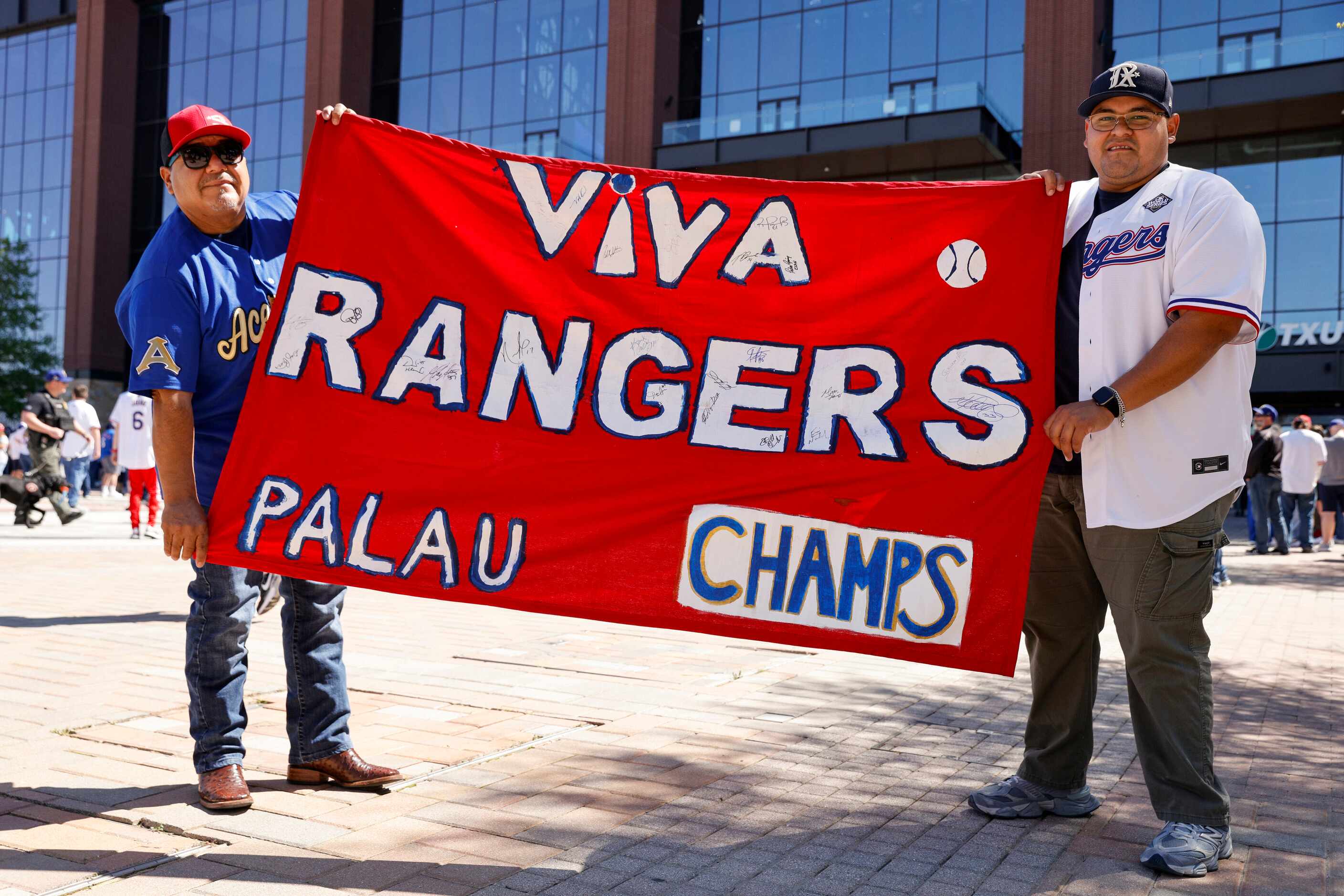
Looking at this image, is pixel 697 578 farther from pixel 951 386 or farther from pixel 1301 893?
pixel 1301 893

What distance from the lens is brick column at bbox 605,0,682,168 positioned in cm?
3017

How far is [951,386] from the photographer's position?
12.1 ft

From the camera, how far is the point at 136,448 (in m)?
12.0

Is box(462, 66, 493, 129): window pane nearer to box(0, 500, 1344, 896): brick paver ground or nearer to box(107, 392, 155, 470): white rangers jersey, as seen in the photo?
box(107, 392, 155, 470): white rangers jersey

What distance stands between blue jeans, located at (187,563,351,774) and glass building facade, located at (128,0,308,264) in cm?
3519

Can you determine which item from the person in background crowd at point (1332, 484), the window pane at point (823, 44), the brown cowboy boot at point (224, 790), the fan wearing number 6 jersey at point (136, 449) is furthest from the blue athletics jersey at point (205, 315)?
the window pane at point (823, 44)

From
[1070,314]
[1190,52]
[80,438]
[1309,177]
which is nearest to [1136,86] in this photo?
[1070,314]

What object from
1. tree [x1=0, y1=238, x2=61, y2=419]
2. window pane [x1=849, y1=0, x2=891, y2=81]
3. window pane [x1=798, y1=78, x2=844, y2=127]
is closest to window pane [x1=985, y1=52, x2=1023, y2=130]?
window pane [x1=849, y1=0, x2=891, y2=81]

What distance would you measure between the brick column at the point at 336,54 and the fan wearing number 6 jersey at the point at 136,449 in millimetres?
24816

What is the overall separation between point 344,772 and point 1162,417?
2.89 m

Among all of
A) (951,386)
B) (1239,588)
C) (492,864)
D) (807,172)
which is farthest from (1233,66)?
(492,864)

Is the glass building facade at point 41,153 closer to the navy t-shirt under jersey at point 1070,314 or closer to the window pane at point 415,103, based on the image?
the window pane at point 415,103

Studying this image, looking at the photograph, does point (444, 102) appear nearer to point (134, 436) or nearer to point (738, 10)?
→ point (738, 10)

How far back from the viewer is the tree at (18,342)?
4078 centimetres
